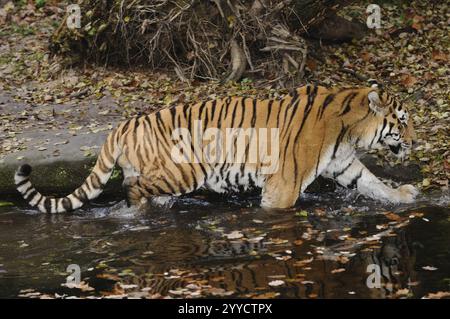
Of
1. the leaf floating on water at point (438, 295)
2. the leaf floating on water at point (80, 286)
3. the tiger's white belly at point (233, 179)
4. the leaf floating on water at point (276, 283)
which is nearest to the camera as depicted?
the leaf floating on water at point (438, 295)

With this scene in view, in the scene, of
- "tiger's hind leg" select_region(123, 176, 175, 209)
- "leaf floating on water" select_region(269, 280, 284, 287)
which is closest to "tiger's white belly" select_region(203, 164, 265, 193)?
"tiger's hind leg" select_region(123, 176, 175, 209)

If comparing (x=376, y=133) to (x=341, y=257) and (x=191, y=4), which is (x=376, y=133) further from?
(x=191, y=4)

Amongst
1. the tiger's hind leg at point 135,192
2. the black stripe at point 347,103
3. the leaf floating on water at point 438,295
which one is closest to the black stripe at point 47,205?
the tiger's hind leg at point 135,192

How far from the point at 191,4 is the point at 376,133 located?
14.6 ft

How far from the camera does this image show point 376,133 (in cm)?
845

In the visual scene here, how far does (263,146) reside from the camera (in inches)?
333

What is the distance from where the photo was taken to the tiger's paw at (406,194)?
8.41 meters

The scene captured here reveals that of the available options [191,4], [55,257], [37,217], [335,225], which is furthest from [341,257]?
[191,4]

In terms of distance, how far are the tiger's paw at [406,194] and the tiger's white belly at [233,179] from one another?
1.43m

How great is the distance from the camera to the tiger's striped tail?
857 centimetres

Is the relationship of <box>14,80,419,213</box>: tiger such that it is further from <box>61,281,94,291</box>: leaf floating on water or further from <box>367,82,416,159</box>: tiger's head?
<box>61,281,94,291</box>: leaf floating on water

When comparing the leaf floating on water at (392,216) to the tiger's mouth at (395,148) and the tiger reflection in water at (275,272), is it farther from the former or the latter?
the tiger's mouth at (395,148)

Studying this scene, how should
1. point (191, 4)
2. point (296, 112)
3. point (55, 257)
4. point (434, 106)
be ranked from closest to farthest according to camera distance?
1. point (55, 257)
2. point (296, 112)
3. point (434, 106)
4. point (191, 4)

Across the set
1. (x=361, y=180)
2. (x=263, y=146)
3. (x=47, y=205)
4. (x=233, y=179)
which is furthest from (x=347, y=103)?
(x=47, y=205)
